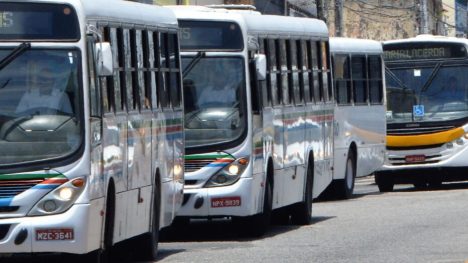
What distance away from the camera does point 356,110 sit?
3045cm

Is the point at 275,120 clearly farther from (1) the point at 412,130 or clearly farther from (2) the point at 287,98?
(1) the point at 412,130

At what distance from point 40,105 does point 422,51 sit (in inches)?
798

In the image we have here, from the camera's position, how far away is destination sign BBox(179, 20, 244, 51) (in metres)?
19.3

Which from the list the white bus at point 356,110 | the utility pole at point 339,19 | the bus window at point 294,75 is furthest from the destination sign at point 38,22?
the utility pole at point 339,19

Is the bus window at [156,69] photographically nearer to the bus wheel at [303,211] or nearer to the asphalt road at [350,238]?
the asphalt road at [350,238]

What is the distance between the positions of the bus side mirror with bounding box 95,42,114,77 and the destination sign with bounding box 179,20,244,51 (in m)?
5.39

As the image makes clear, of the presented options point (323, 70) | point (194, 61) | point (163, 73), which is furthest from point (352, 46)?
point (163, 73)

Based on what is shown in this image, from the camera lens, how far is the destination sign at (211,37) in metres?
19.3

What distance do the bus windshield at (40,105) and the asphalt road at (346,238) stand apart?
1.83 metres

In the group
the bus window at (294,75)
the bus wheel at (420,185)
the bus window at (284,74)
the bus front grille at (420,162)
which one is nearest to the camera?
the bus window at (284,74)

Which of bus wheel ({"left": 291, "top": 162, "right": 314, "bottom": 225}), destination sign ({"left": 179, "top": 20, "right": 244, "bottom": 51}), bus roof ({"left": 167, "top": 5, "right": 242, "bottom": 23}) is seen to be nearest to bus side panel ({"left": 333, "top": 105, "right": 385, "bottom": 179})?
bus wheel ({"left": 291, "top": 162, "right": 314, "bottom": 225})

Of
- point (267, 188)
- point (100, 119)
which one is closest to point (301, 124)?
point (267, 188)

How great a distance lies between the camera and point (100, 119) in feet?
46.2

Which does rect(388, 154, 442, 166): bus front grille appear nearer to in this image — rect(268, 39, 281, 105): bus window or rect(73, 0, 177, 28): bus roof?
rect(268, 39, 281, 105): bus window
